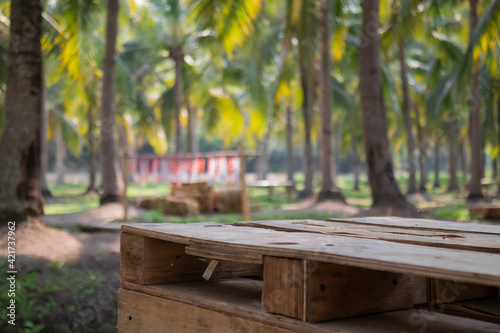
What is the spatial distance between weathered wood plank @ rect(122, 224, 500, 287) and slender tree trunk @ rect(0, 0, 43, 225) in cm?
505

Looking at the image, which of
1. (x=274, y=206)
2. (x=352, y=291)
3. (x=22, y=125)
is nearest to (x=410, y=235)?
(x=352, y=291)

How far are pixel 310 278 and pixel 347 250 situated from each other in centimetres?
15

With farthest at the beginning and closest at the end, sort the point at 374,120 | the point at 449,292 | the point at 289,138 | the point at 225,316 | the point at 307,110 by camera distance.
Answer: the point at 289,138 → the point at 307,110 → the point at 374,120 → the point at 449,292 → the point at 225,316

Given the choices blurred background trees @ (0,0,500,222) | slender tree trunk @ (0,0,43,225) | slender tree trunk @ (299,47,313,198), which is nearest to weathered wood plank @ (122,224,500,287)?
slender tree trunk @ (0,0,43,225)

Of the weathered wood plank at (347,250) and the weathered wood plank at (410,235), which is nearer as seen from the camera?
the weathered wood plank at (347,250)

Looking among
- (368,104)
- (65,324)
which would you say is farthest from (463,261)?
(368,104)

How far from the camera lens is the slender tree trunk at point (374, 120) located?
10.9m

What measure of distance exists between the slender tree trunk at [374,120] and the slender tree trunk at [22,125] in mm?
6200

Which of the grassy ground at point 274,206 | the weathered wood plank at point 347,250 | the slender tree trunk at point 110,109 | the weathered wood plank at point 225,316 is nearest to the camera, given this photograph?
the weathered wood plank at point 347,250

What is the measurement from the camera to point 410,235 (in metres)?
2.42

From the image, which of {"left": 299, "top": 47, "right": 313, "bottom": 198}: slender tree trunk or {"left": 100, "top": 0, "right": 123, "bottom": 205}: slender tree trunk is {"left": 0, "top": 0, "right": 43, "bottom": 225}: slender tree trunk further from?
{"left": 299, "top": 47, "right": 313, "bottom": 198}: slender tree trunk

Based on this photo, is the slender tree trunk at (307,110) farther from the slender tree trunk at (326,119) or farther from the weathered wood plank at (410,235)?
the weathered wood plank at (410,235)

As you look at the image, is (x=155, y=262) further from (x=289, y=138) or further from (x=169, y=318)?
(x=289, y=138)

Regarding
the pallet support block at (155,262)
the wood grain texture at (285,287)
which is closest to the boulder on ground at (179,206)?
the pallet support block at (155,262)
